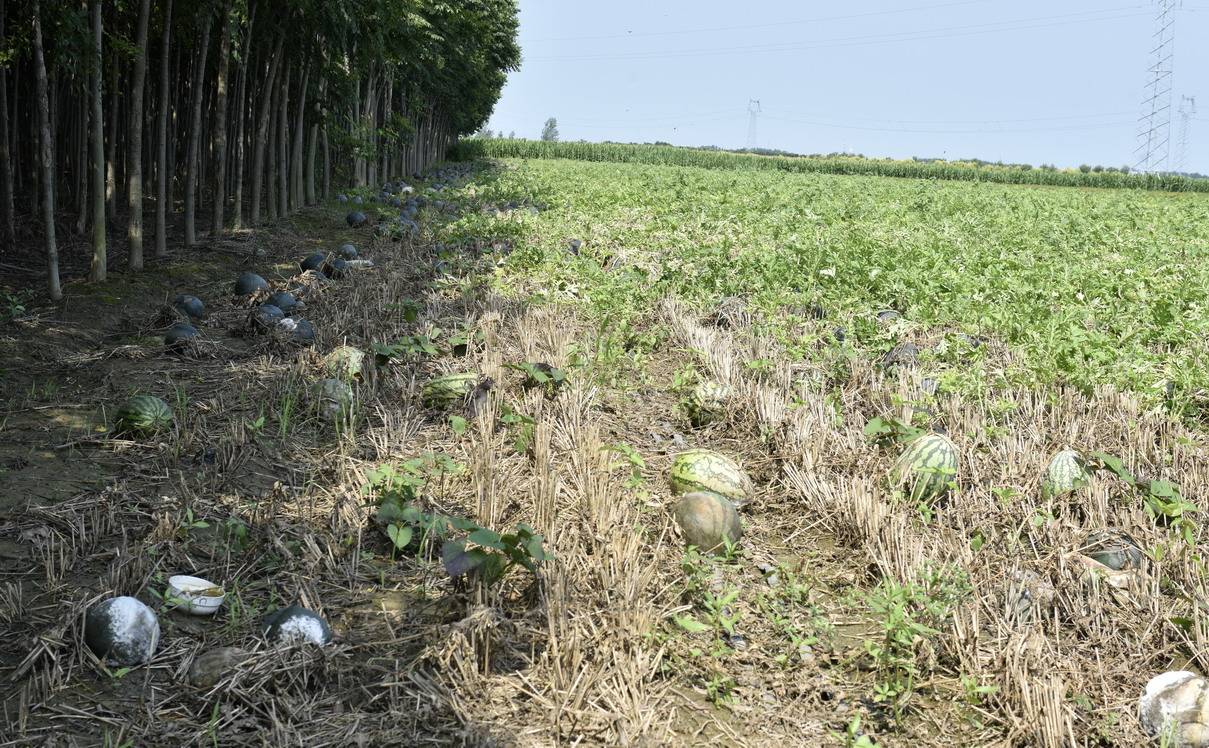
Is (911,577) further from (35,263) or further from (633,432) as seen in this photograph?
(35,263)

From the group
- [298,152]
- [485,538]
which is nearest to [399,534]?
[485,538]

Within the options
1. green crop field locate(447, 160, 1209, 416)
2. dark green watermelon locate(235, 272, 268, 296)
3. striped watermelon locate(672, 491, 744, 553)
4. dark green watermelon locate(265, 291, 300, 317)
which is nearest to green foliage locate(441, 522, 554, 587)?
striped watermelon locate(672, 491, 744, 553)

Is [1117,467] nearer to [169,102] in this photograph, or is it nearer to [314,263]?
[314,263]

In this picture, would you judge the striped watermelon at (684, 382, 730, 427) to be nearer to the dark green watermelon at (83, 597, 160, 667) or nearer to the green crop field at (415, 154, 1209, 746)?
the green crop field at (415, 154, 1209, 746)

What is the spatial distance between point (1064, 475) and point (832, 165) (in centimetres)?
6147

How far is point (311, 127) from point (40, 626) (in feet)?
58.1

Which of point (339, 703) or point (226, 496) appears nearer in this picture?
point (339, 703)

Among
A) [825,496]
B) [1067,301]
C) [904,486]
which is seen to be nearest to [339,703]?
[825,496]

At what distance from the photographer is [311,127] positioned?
19469 millimetres

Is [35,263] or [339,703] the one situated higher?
[35,263]

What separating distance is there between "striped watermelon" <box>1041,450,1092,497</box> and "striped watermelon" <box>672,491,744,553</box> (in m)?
1.64

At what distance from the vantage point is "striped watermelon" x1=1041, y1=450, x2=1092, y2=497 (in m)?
4.72

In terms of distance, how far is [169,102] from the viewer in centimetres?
1802

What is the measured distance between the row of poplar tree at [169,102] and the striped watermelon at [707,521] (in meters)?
7.35
